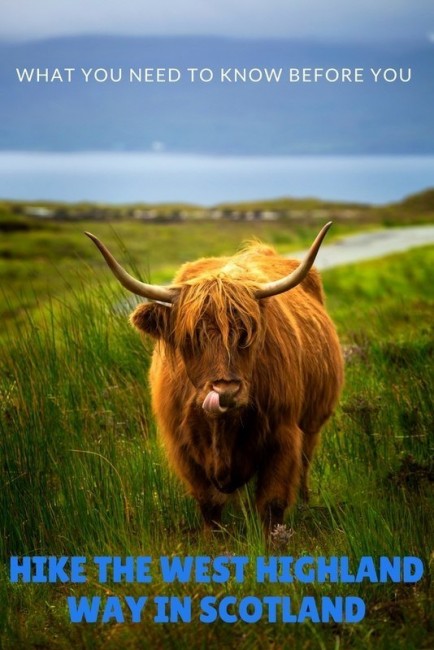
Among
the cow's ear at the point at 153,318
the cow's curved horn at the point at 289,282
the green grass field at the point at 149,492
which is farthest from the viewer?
the cow's ear at the point at 153,318

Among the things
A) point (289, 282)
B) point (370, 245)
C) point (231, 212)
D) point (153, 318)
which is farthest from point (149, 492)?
point (231, 212)

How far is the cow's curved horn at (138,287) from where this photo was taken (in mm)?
4680

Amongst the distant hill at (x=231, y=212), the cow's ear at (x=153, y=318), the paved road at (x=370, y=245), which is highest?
the distant hill at (x=231, y=212)

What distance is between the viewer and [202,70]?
718cm

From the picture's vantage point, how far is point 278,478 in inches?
209

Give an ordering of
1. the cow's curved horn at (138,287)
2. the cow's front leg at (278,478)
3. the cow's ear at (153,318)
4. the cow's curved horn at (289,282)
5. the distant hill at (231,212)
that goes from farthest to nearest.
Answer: the distant hill at (231,212) → the cow's front leg at (278,478) → the cow's ear at (153,318) → the cow's curved horn at (289,282) → the cow's curved horn at (138,287)

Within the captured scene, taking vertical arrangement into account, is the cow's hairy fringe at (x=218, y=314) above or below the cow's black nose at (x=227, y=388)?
above

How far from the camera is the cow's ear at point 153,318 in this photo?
Result: 518cm

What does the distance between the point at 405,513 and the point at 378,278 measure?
1167cm

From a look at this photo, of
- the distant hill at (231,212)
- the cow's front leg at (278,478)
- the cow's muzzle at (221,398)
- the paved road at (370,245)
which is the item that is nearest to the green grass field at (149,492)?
the cow's front leg at (278,478)

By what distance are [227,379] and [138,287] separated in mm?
607

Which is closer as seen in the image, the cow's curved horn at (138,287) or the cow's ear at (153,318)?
the cow's curved horn at (138,287)

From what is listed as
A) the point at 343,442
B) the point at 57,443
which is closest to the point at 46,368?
the point at 57,443

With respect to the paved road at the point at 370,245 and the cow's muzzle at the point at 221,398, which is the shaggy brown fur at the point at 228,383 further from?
the paved road at the point at 370,245
